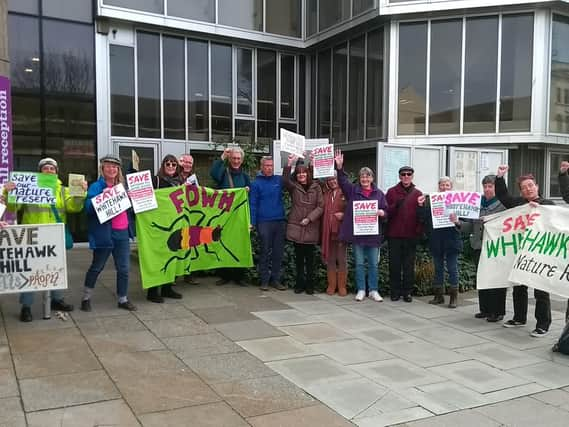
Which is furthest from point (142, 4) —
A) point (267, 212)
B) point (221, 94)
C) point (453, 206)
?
point (453, 206)

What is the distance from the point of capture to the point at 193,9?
1495 centimetres

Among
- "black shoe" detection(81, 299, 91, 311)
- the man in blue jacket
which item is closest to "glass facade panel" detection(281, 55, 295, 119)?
the man in blue jacket

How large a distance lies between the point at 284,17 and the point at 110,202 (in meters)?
11.9

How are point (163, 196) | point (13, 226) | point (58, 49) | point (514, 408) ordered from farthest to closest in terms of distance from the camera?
1. point (58, 49)
2. point (163, 196)
3. point (13, 226)
4. point (514, 408)

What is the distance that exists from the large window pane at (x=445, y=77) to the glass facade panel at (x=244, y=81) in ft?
17.4

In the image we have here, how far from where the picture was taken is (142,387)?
14.6 ft

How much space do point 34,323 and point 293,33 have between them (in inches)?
514

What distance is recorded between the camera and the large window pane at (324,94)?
16906 mm

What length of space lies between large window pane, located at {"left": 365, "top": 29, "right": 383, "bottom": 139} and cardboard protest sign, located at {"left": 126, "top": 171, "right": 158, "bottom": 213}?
907 cm

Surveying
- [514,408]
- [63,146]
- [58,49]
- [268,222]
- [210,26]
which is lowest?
[514,408]

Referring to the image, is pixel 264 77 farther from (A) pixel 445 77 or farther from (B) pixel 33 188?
(B) pixel 33 188

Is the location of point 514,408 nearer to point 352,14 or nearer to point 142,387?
point 142,387

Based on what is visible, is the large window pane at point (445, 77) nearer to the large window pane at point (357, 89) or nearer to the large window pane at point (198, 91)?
the large window pane at point (357, 89)

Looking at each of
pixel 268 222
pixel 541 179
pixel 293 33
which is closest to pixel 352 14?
pixel 293 33
